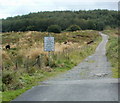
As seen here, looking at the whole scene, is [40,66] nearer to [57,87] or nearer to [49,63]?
[49,63]

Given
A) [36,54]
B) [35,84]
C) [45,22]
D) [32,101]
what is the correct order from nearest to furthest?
1. [32,101]
2. [35,84]
3. [36,54]
4. [45,22]

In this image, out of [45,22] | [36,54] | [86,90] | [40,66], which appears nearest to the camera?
[86,90]

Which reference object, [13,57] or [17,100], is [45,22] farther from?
[17,100]

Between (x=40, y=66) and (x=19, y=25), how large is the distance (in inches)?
4187

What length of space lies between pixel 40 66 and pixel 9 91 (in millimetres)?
7046

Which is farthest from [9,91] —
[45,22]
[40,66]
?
[45,22]

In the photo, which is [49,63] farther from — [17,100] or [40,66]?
[17,100]

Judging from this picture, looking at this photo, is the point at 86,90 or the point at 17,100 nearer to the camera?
the point at 17,100

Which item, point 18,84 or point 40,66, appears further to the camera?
point 40,66

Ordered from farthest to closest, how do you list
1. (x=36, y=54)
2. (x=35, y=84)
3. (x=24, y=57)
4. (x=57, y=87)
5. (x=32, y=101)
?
(x=36, y=54)
(x=24, y=57)
(x=35, y=84)
(x=57, y=87)
(x=32, y=101)

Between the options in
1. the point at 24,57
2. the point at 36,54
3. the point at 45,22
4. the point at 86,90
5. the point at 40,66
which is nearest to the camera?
the point at 86,90

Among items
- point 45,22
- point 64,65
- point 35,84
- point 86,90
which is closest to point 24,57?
point 64,65

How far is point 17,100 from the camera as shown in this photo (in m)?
9.00

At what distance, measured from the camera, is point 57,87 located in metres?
11.3
